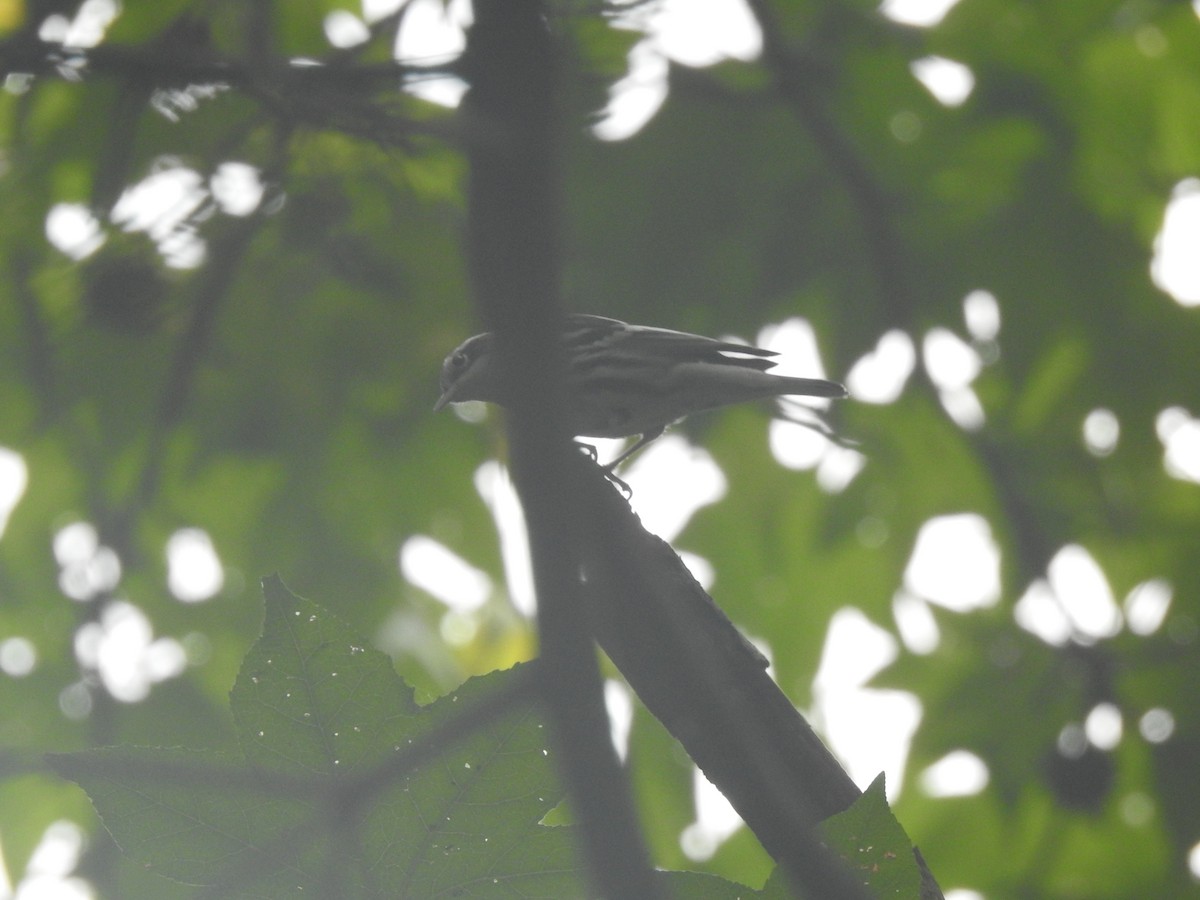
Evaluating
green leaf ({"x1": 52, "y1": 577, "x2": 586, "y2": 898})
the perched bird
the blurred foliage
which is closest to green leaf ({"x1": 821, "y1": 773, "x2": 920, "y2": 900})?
green leaf ({"x1": 52, "y1": 577, "x2": 586, "y2": 898})

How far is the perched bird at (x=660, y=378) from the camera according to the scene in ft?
13.4

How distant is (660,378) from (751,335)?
94cm

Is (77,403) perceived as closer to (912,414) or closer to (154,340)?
(154,340)

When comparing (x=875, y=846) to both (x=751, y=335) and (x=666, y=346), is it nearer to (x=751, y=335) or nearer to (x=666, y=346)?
(x=666, y=346)

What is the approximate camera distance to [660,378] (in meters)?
4.24

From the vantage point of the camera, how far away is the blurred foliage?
4.77 meters

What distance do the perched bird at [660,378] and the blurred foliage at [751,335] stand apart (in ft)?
2.70

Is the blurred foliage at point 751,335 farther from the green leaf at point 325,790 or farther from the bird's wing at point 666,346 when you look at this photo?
the green leaf at point 325,790

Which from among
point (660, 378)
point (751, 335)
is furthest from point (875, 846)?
point (751, 335)

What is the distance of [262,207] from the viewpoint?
13.7ft

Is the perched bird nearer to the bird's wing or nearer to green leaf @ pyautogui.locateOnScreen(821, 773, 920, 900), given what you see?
the bird's wing

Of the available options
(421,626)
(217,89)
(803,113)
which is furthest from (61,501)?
(803,113)

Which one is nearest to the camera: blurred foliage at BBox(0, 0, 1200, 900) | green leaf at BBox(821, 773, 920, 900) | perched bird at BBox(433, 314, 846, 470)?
green leaf at BBox(821, 773, 920, 900)

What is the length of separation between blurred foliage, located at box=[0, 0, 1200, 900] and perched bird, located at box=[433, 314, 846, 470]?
822 mm
